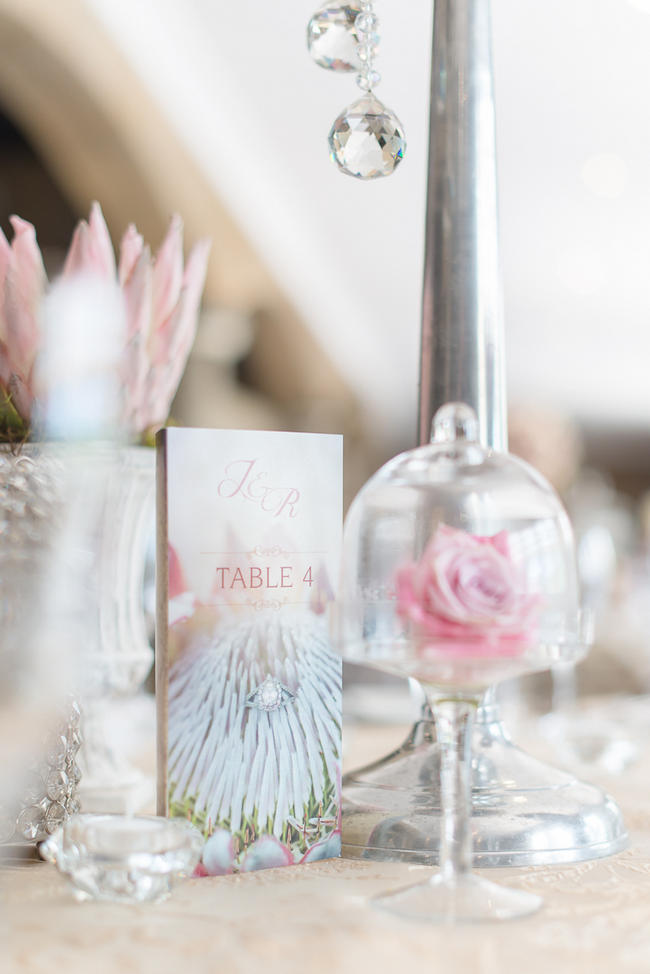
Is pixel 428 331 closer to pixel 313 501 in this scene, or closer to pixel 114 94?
pixel 313 501

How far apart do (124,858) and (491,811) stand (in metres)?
0.15

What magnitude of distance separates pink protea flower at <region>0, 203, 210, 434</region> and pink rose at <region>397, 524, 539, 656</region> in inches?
7.4

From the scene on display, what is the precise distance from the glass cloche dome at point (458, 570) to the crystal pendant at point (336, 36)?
20cm

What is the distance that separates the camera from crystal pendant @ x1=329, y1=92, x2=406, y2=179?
1.37 ft

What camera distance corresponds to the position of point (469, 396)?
43 cm

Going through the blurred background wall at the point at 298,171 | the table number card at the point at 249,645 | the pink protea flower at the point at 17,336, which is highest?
the blurred background wall at the point at 298,171

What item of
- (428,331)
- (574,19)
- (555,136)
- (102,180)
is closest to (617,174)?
(555,136)

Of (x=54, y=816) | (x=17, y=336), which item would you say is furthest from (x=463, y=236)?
(x=54, y=816)

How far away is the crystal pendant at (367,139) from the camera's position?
42 centimetres

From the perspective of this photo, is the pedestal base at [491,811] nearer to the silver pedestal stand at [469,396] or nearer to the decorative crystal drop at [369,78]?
the silver pedestal stand at [469,396]

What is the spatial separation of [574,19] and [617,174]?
2.70 feet

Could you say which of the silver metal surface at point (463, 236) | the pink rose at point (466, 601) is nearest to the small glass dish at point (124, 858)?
the pink rose at point (466, 601)

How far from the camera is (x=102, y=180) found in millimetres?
1467

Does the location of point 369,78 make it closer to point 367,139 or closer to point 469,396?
point 367,139
